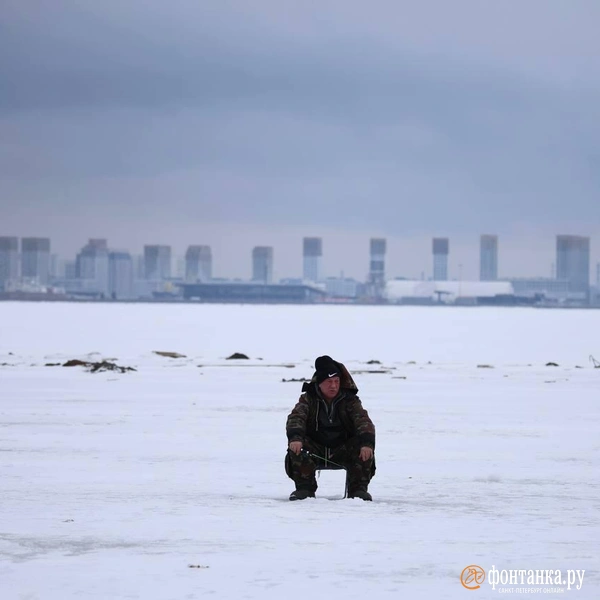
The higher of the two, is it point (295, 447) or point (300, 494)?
point (295, 447)

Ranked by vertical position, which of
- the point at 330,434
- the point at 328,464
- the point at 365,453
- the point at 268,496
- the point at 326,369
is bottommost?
the point at 268,496

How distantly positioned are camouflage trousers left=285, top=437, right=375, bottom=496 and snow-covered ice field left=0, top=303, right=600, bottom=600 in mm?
204

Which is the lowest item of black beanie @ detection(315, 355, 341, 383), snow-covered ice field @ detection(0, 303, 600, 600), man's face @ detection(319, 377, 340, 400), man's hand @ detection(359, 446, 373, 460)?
snow-covered ice field @ detection(0, 303, 600, 600)

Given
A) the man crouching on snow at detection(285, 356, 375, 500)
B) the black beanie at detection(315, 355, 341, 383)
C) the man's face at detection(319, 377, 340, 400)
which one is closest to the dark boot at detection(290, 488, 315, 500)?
the man crouching on snow at detection(285, 356, 375, 500)

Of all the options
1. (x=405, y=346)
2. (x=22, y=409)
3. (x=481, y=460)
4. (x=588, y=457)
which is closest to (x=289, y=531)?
(x=481, y=460)

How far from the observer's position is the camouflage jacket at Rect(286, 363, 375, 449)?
9570 mm

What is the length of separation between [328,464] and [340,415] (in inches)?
17.1

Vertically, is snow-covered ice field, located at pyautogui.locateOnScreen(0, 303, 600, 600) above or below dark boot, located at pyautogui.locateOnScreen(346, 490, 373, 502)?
below

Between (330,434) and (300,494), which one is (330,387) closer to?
(330,434)

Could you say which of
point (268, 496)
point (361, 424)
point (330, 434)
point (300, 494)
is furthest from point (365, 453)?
point (268, 496)

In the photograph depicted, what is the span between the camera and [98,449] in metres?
13.6

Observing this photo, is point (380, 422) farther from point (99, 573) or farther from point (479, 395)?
point (99, 573)

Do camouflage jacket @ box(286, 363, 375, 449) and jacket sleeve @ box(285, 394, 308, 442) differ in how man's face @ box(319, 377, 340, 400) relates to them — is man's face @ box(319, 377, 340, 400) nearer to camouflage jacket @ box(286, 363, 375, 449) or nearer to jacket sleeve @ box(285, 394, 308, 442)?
camouflage jacket @ box(286, 363, 375, 449)

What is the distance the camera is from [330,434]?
9.80 metres
